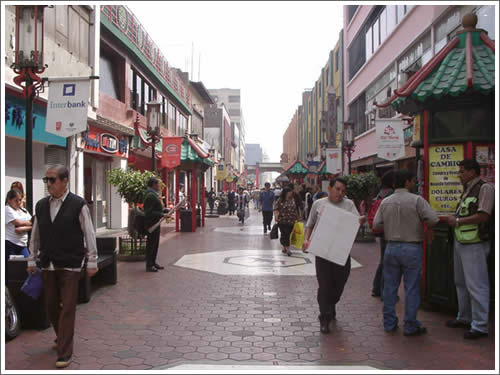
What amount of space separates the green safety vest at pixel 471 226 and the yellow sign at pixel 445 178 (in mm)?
789

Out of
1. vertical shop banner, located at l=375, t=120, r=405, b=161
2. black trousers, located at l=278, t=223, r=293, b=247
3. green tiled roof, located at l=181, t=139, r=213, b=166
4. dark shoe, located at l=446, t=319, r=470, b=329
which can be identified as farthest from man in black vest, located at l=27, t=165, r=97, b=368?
green tiled roof, located at l=181, t=139, r=213, b=166

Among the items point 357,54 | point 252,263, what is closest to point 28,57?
point 252,263

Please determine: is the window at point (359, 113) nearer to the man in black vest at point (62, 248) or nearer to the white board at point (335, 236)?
the white board at point (335, 236)

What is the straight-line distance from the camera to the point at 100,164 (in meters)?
16.9

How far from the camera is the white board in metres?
5.04

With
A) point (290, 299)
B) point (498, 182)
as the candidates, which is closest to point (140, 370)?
point (290, 299)

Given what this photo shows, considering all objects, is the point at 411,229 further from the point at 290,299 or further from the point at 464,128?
the point at 290,299

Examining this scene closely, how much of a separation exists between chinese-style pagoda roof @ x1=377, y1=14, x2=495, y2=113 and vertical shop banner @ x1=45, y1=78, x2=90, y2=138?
4.53m

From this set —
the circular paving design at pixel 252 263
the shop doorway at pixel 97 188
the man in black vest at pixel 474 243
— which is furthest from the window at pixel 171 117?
the man in black vest at pixel 474 243

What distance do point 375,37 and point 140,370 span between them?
68.6ft

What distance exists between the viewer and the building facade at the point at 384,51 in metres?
14.0

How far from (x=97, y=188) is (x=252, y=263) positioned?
8953 millimetres

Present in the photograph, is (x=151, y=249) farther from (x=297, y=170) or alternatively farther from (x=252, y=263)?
(x=297, y=170)

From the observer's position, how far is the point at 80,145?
14070 mm
